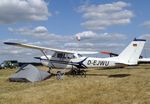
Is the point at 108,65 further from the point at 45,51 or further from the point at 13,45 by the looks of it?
the point at 13,45

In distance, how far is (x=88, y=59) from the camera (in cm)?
2961

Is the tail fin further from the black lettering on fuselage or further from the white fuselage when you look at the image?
the black lettering on fuselage

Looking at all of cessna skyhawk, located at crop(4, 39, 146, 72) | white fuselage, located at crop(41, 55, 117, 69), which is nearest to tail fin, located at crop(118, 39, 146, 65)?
cessna skyhawk, located at crop(4, 39, 146, 72)

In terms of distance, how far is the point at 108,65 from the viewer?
29.0m

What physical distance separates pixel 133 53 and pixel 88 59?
409 cm

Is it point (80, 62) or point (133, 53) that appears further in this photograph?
point (80, 62)

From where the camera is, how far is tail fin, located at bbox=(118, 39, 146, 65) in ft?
93.1

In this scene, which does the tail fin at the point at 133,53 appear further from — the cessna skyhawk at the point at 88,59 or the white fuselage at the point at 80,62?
the white fuselage at the point at 80,62

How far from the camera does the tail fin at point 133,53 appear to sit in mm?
28391

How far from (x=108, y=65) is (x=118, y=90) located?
1172cm

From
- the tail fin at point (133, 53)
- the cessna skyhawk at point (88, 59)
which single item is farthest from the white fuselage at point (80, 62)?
the tail fin at point (133, 53)

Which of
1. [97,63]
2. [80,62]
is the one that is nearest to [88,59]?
[80,62]

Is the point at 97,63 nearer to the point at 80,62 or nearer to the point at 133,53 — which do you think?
the point at 80,62

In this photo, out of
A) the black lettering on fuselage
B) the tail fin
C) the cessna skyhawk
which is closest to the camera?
the tail fin
